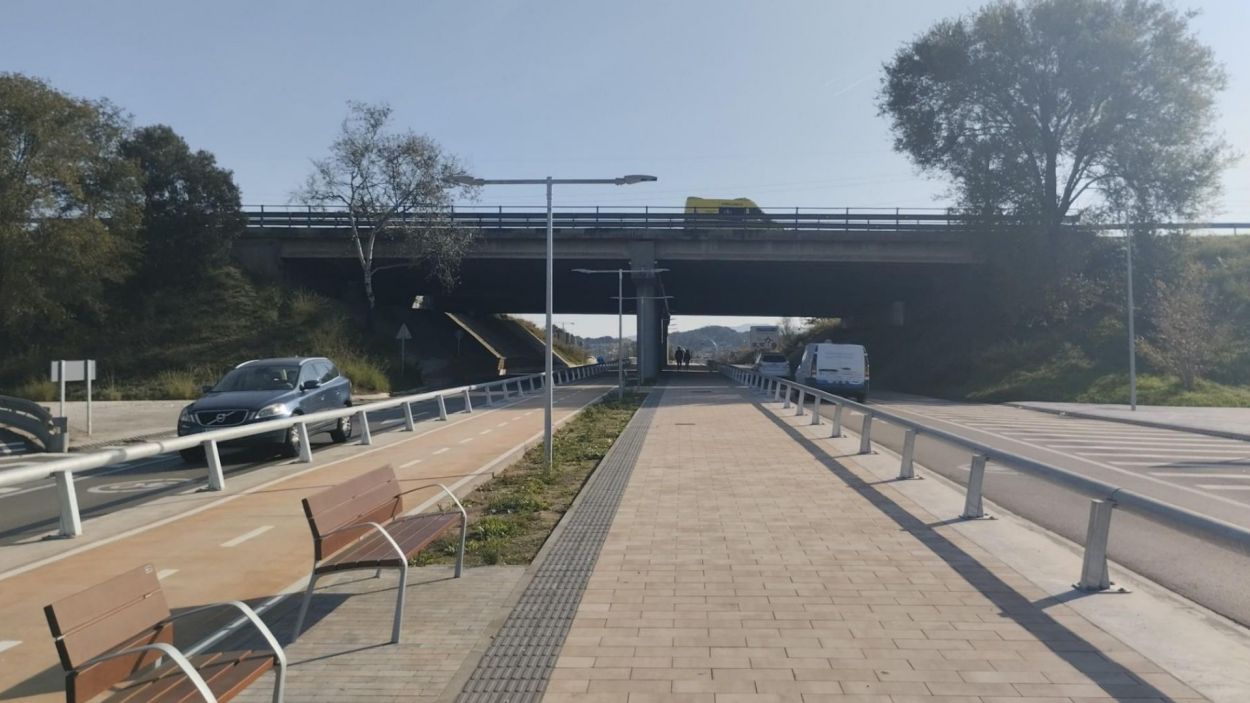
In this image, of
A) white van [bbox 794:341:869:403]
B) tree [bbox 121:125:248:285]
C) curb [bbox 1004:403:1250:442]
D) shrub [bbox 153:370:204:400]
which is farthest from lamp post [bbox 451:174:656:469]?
tree [bbox 121:125:248:285]

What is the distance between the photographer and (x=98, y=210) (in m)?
39.2

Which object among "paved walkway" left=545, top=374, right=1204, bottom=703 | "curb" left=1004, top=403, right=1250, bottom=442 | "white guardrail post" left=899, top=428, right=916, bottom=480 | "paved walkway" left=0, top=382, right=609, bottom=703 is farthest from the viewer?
"curb" left=1004, top=403, right=1250, bottom=442

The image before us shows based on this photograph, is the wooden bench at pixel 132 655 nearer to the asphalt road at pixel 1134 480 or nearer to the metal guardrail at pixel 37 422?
the asphalt road at pixel 1134 480

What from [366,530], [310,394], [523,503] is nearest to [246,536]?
[523,503]

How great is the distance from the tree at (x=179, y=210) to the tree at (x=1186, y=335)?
132 ft

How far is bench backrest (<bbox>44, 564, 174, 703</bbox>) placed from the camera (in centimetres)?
361

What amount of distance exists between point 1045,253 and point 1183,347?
390 inches

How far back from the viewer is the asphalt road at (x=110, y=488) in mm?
10573

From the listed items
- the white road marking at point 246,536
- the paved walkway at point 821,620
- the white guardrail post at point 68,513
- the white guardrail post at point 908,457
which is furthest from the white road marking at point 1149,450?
the white guardrail post at point 68,513

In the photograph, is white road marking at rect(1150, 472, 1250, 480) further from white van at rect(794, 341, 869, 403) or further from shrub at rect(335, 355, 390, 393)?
shrub at rect(335, 355, 390, 393)

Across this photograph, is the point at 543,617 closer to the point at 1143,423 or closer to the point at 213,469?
the point at 213,469

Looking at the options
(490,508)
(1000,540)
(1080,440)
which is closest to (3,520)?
(490,508)

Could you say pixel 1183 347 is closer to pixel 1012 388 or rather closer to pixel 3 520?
pixel 1012 388

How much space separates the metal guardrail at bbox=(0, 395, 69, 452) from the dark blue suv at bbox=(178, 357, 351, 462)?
406 centimetres
